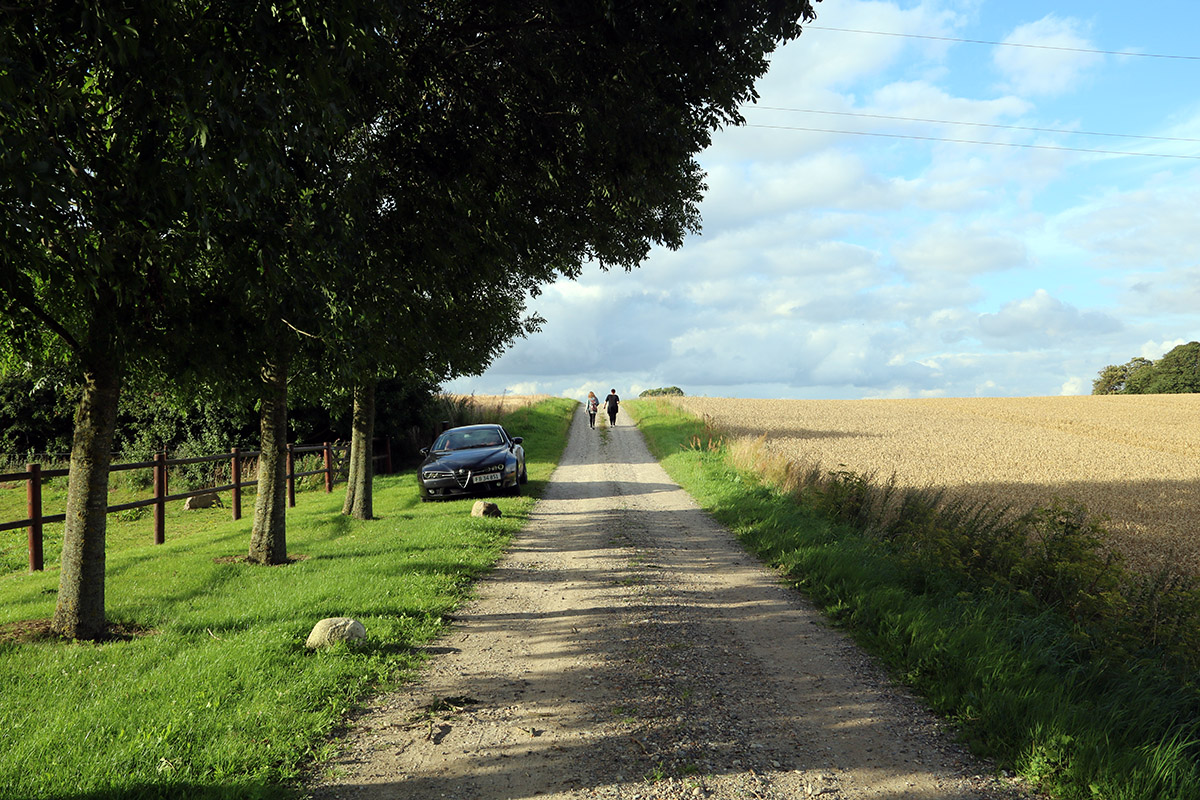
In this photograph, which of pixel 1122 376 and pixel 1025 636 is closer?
pixel 1025 636

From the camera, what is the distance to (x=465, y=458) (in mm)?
16469

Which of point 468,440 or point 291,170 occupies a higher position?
point 291,170

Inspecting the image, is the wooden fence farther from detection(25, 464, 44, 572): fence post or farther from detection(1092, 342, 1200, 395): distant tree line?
detection(1092, 342, 1200, 395): distant tree line

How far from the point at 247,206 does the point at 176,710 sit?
344 centimetres

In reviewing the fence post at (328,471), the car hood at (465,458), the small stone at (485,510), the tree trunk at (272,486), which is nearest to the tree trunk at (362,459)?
the car hood at (465,458)

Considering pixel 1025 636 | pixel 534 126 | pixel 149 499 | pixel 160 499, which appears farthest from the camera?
pixel 149 499

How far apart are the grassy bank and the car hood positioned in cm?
721

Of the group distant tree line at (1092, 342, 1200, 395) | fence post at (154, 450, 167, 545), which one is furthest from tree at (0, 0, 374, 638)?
distant tree line at (1092, 342, 1200, 395)

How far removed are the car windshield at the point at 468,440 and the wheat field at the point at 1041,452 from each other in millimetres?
8153

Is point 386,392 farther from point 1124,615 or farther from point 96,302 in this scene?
point 1124,615

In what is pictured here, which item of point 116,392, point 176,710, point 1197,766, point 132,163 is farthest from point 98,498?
point 1197,766

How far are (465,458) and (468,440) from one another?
1.48 metres

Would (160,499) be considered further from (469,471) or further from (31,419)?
(31,419)

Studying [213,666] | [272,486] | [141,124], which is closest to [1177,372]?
[272,486]
